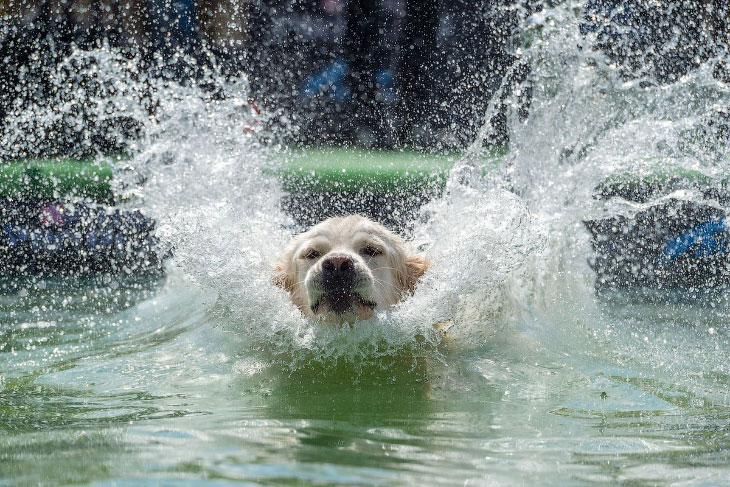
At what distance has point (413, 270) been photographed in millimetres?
4598

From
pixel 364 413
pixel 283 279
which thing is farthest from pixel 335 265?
pixel 364 413

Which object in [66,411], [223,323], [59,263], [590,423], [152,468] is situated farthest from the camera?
[59,263]

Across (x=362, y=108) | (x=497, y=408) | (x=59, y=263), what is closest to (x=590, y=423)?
(x=497, y=408)

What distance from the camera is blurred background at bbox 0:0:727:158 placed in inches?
398

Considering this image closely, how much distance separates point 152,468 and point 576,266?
3586 millimetres

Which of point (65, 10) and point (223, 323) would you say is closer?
Result: point (223, 323)

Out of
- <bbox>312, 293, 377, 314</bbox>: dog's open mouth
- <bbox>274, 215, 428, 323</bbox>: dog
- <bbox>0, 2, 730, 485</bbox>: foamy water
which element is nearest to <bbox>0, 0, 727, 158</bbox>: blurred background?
<bbox>0, 2, 730, 485</bbox>: foamy water

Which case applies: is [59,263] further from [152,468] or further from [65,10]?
[152,468]

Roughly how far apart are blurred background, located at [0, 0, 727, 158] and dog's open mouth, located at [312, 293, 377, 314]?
643cm

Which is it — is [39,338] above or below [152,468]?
below

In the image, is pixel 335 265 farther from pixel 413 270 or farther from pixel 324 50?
pixel 324 50

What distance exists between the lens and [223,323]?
4562 mm

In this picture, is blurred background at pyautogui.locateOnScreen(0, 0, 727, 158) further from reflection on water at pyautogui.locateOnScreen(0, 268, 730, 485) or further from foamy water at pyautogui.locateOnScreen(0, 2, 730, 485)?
reflection on water at pyautogui.locateOnScreen(0, 268, 730, 485)

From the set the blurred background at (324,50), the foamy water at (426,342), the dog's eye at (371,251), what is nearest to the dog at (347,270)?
the dog's eye at (371,251)
